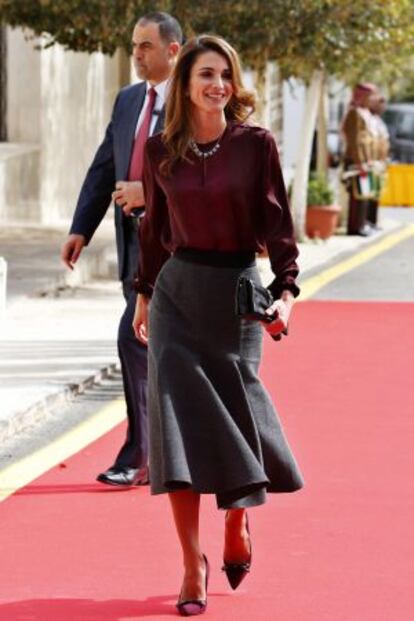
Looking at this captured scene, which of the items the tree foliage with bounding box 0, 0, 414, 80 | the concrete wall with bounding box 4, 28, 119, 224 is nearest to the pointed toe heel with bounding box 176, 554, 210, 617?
the tree foliage with bounding box 0, 0, 414, 80

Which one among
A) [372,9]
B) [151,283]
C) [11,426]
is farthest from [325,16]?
[151,283]

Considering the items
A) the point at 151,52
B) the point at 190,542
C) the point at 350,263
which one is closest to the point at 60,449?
the point at 151,52

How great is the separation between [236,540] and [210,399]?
1.61 feet

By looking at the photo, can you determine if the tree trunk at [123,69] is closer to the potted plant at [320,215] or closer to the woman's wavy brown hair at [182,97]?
the potted plant at [320,215]

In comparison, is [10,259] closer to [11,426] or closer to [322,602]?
[11,426]

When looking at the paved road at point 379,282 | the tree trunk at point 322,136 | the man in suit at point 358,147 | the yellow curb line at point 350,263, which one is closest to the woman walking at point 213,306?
the yellow curb line at point 350,263

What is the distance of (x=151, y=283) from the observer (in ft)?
23.0

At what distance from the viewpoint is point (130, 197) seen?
8.47m

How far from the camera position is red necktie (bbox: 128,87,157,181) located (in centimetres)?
860

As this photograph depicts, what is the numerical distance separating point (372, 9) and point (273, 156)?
1513 centimetres

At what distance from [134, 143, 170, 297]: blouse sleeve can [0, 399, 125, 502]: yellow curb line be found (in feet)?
5.62

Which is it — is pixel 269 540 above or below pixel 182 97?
below

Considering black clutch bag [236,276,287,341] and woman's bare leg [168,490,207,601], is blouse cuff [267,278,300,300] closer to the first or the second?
black clutch bag [236,276,287,341]

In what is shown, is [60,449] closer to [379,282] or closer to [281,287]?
[281,287]
